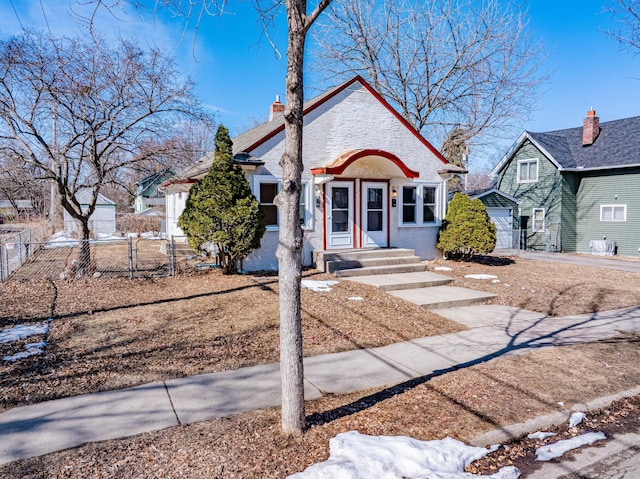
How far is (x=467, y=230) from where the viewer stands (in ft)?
44.3

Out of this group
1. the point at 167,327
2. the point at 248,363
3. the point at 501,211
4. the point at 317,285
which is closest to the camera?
the point at 248,363

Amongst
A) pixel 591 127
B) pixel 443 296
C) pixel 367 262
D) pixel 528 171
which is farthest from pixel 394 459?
pixel 591 127

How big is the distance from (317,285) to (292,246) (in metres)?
6.23

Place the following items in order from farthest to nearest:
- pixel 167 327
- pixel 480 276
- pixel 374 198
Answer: pixel 374 198 → pixel 480 276 → pixel 167 327

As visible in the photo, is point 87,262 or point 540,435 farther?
point 87,262

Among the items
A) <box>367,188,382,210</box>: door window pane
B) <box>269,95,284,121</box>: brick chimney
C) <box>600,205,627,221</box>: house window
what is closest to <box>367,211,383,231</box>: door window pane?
<box>367,188,382,210</box>: door window pane

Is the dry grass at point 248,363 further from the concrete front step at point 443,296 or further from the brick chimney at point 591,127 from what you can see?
the brick chimney at point 591,127

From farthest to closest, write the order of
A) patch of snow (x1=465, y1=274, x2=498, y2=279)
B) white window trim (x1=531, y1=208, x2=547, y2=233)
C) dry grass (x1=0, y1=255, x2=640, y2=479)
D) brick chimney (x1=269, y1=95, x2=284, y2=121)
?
white window trim (x1=531, y1=208, x2=547, y2=233), brick chimney (x1=269, y1=95, x2=284, y2=121), patch of snow (x1=465, y1=274, x2=498, y2=279), dry grass (x1=0, y1=255, x2=640, y2=479)

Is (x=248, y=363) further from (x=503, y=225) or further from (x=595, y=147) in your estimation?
(x=595, y=147)

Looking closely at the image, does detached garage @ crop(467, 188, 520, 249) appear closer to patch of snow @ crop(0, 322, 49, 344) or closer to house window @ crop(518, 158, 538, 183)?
house window @ crop(518, 158, 538, 183)

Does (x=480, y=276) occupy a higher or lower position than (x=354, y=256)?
lower

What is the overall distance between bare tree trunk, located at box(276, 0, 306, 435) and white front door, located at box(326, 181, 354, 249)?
8898 mm

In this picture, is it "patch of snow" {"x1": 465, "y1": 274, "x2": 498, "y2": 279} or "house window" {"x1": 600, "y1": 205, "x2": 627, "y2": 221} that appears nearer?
"patch of snow" {"x1": 465, "y1": 274, "x2": 498, "y2": 279}

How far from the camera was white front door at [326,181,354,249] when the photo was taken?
491 inches
